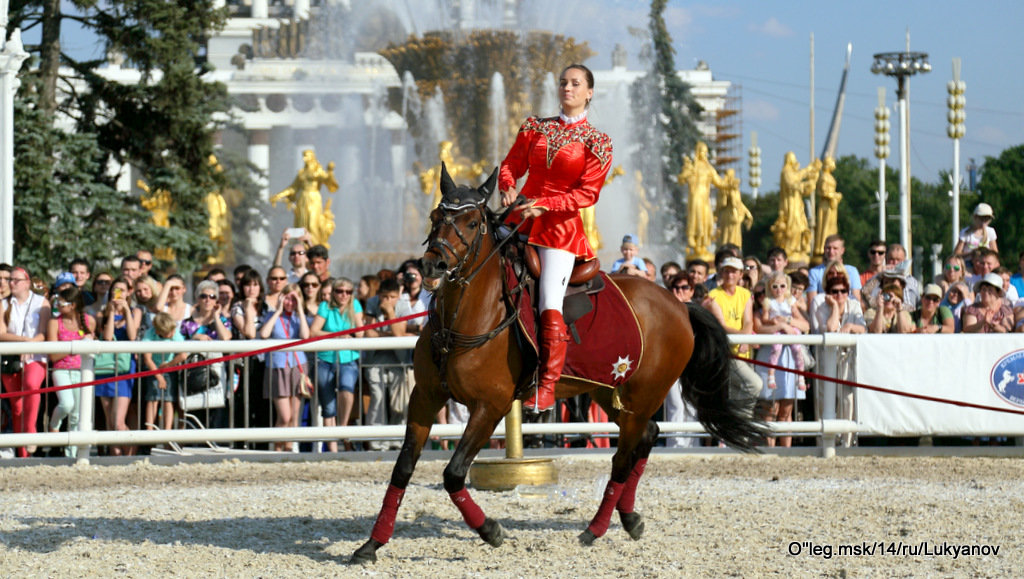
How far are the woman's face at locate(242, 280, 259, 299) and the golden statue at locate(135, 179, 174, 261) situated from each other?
16.3 m

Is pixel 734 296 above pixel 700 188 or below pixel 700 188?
below

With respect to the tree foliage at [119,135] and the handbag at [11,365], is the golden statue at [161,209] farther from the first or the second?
the handbag at [11,365]

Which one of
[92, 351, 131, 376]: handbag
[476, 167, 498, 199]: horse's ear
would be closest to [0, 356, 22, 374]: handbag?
[92, 351, 131, 376]: handbag

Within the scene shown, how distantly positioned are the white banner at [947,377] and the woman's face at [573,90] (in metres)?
5.86

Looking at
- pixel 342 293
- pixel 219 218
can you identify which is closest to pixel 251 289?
pixel 342 293

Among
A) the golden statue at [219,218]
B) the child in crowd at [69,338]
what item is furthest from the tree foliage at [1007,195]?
the child in crowd at [69,338]

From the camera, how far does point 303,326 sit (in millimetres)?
12930

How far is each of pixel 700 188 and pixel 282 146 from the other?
128ft

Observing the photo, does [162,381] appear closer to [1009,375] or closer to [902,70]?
[1009,375]

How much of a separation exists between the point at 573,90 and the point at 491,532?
2559 millimetres

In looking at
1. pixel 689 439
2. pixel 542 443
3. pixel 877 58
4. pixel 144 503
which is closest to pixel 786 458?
pixel 689 439

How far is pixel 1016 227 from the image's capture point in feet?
239

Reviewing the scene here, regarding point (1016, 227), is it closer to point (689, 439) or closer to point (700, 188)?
point (700, 188)

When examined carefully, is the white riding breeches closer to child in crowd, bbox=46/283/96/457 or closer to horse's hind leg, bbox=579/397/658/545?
horse's hind leg, bbox=579/397/658/545
